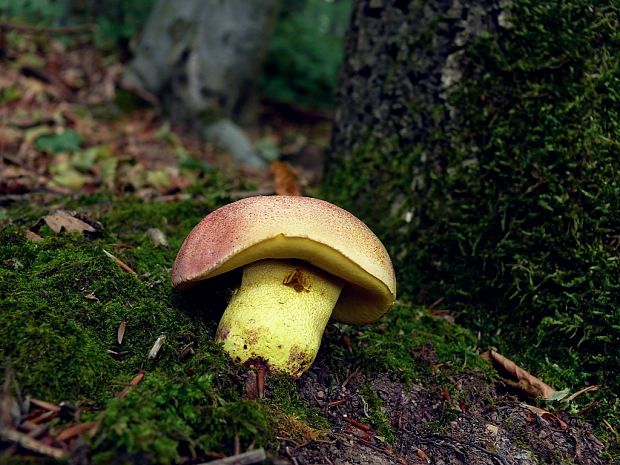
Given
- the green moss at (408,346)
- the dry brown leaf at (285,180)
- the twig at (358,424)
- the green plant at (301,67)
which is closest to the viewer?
the twig at (358,424)

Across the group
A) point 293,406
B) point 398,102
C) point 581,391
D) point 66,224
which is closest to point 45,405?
point 293,406

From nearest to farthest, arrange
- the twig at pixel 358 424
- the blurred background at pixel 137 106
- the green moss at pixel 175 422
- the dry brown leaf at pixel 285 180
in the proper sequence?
the green moss at pixel 175 422 → the twig at pixel 358 424 → the dry brown leaf at pixel 285 180 → the blurred background at pixel 137 106

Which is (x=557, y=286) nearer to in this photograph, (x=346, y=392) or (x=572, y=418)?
(x=572, y=418)

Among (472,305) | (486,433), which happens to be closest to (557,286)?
(472,305)

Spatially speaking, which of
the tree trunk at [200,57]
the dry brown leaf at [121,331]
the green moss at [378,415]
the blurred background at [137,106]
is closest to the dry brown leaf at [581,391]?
the green moss at [378,415]

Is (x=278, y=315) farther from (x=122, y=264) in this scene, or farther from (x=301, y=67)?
(x=301, y=67)

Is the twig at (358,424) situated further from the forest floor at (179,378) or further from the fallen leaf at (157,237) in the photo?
the fallen leaf at (157,237)

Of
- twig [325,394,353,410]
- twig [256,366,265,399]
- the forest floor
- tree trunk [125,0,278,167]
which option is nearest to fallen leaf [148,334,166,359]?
the forest floor
